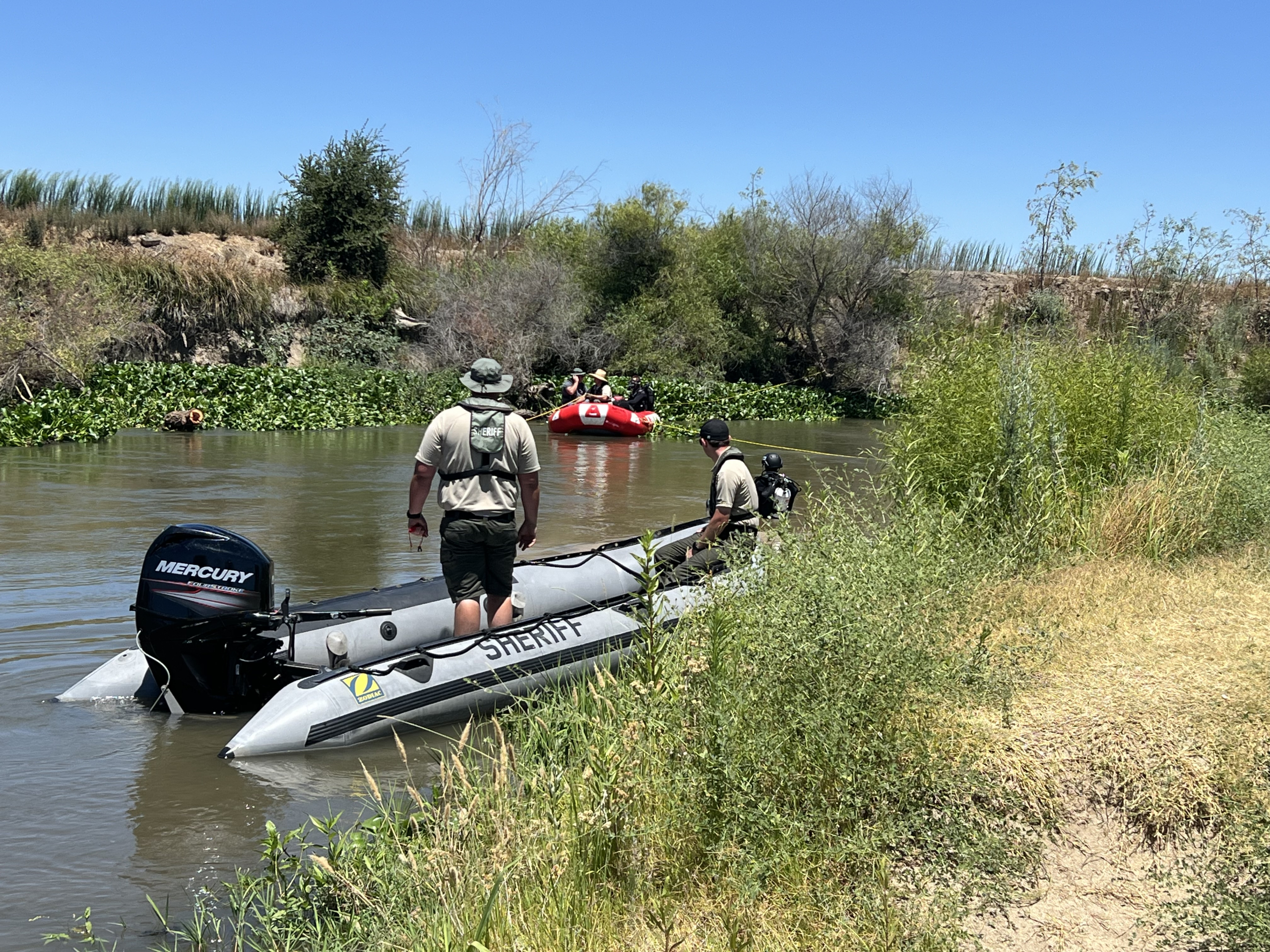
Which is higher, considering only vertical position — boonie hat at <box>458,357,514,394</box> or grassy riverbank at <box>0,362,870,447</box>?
boonie hat at <box>458,357,514,394</box>

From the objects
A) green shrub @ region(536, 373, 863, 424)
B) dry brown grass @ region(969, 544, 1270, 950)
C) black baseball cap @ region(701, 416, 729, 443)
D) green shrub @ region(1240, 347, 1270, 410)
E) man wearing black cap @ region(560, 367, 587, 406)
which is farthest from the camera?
green shrub @ region(536, 373, 863, 424)

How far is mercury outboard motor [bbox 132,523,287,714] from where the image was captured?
6.06 m

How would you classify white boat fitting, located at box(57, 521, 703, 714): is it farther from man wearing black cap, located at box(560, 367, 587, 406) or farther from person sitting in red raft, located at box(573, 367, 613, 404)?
man wearing black cap, located at box(560, 367, 587, 406)

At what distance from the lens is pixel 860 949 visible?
333 centimetres

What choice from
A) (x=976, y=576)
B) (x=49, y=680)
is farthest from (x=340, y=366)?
(x=976, y=576)

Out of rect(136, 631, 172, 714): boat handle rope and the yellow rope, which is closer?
rect(136, 631, 172, 714): boat handle rope

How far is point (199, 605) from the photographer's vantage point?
605 cm

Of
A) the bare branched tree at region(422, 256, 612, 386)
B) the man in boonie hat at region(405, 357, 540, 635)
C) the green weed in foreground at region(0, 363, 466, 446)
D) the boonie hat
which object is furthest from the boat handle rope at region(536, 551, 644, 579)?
the bare branched tree at region(422, 256, 612, 386)

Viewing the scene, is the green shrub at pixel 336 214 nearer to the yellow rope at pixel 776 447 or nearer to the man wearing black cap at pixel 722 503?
the yellow rope at pixel 776 447

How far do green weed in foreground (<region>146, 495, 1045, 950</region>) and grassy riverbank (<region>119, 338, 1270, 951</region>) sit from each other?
11 millimetres

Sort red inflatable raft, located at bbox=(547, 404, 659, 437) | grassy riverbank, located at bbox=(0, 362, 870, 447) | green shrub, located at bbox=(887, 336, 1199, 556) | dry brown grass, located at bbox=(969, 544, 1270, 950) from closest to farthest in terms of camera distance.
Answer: dry brown grass, located at bbox=(969, 544, 1270, 950) → green shrub, located at bbox=(887, 336, 1199, 556) → grassy riverbank, located at bbox=(0, 362, 870, 447) → red inflatable raft, located at bbox=(547, 404, 659, 437)

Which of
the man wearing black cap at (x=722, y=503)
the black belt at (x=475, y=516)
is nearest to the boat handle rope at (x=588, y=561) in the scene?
the man wearing black cap at (x=722, y=503)

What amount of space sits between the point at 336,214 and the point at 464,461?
86.1 ft

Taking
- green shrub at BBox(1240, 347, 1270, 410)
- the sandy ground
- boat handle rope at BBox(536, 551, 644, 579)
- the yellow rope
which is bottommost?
the yellow rope
